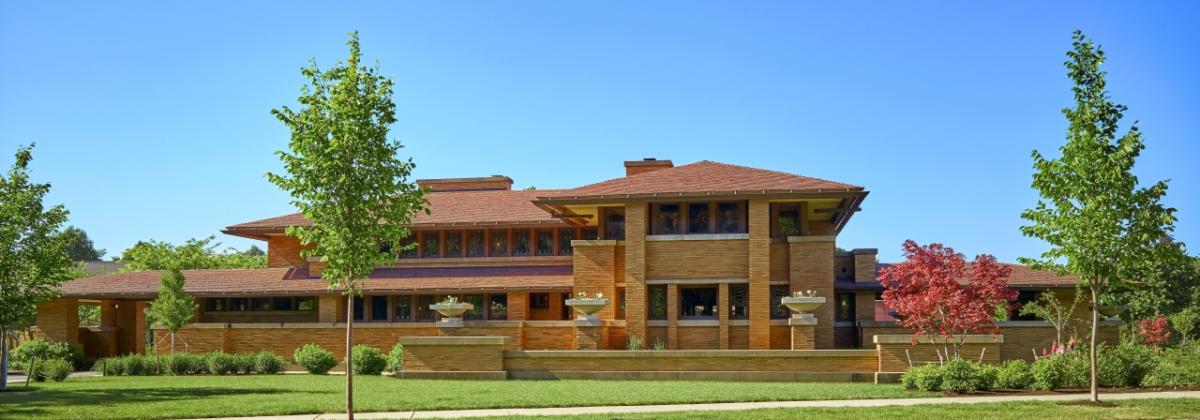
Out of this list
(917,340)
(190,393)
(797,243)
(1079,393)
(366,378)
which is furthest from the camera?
(797,243)

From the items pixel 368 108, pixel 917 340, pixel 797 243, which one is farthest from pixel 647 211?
pixel 368 108

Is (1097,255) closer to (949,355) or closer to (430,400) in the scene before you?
(949,355)

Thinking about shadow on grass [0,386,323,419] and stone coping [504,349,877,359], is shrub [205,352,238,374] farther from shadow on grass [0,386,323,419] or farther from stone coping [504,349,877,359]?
stone coping [504,349,877,359]

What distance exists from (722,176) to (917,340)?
10.1 m

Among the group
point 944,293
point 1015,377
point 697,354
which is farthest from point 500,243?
point 1015,377

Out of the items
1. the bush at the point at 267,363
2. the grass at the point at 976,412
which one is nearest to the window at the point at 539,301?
the bush at the point at 267,363

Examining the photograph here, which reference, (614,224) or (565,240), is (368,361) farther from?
(565,240)

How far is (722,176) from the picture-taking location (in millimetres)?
36844

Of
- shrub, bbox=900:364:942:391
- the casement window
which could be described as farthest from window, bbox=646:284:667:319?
shrub, bbox=900:364:942:391

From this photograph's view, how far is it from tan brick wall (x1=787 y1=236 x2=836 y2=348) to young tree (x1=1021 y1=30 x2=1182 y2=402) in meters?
14.1

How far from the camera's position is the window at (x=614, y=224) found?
38.2 m

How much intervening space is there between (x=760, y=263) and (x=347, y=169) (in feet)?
66.9

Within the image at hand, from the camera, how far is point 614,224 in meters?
38.4

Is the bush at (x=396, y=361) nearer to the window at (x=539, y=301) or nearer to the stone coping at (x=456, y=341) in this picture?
the stone coping at (x=456, y=341)
